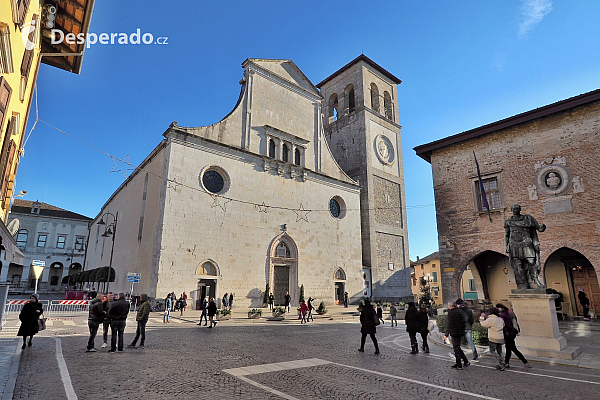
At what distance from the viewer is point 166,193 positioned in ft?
70.0

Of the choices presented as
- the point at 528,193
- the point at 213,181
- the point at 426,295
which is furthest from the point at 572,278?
the point at 213,181

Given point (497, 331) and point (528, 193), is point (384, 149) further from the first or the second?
point (497, 331)

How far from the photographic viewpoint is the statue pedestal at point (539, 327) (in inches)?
334

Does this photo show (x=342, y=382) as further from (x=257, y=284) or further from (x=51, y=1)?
(x=257, y=284)

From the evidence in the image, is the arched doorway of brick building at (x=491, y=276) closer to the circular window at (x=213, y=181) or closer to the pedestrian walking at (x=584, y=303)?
the pedestrian walking at (x=584, y=303)

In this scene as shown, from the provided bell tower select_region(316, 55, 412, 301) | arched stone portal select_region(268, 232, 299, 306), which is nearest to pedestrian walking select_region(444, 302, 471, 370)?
arched stone portal select_region(268, 232, 299, 306)

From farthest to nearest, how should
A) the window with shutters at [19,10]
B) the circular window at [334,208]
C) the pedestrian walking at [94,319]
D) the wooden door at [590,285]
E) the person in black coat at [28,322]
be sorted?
the circular window at [334,208]
the wooden door at [590,285]
the person in black coat at [28,322]
the pedestrian walking at [94,319]
the window with shutters at [19,10]

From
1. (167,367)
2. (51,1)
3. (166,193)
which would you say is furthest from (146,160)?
(167,367)

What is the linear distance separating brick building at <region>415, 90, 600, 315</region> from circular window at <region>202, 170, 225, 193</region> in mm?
13740

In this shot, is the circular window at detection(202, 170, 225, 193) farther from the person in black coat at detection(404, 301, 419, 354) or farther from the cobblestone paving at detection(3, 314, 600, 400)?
the person in black coat at detection(404, 301, 419, 354)

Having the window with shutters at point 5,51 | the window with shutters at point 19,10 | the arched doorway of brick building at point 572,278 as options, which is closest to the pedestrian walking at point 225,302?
the window with shutters at point 5,51

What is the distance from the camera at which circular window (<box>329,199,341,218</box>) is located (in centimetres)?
3127

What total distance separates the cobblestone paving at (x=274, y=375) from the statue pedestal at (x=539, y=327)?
82 centimetres

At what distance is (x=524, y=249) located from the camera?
987 centimetres
